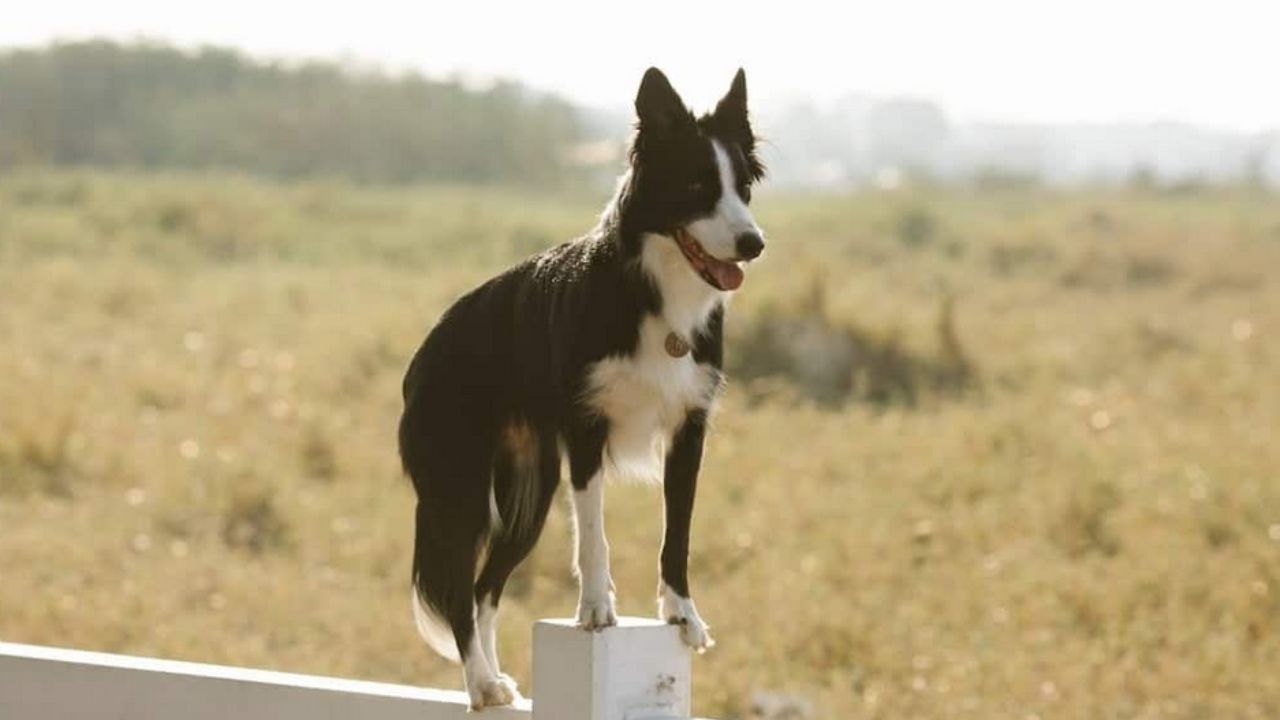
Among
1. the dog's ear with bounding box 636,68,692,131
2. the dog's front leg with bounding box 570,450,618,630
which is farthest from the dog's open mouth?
the dog's front leg with bounding box 570,450,618,630

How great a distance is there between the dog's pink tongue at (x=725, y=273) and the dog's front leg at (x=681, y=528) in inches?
12.7

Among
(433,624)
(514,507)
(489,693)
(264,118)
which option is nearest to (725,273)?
(514,507)

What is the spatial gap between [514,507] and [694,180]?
3.15ft

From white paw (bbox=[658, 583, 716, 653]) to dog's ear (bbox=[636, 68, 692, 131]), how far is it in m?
0.95

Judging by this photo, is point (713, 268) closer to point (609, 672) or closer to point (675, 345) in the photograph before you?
point (675, 345)

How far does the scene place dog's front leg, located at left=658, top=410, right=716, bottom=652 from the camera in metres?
4.39

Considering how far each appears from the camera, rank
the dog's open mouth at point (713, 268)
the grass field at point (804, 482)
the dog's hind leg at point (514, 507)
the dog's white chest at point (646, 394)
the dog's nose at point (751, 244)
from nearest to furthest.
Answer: the dog's nose at point (751, 244) < the dog's open mouth at point (713, 268) < the dog's white chest at point (646, 394) < the dog's hind leg at point (514, 507) < the grass field at point (804, 482)

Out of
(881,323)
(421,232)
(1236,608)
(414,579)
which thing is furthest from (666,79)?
(421,232)

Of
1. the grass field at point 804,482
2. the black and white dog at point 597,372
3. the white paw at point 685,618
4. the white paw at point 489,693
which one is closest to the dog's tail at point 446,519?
the black and white dog at point 597,372

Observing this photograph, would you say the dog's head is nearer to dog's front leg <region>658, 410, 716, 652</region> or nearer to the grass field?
dog's front leg <region>658, 410, 716, 652</region>

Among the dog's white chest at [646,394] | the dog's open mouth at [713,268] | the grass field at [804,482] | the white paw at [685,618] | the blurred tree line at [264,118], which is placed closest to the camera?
the dog's open mouth at [713,268]

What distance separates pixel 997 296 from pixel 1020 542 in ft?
31.9

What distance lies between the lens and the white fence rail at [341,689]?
4.20 metres

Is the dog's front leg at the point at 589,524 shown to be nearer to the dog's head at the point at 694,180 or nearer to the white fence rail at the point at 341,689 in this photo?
the white fence rail at the point at 341,689
